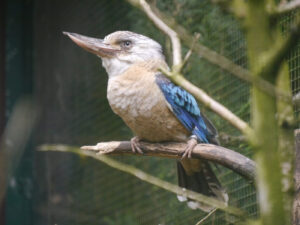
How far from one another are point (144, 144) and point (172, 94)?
24cm

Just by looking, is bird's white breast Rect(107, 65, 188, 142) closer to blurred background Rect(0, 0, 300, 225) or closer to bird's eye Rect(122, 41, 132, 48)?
bird's eye Rect(122, 41, 132, 48)

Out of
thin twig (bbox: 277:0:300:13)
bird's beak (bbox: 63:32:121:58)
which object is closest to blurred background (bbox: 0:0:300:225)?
bird's beak (bbox: 63:32:121:58)

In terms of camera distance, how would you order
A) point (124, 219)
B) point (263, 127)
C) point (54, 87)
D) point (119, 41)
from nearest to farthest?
point (263, 127) < point (119, 41) < point (124, 219) < point (54, 87)

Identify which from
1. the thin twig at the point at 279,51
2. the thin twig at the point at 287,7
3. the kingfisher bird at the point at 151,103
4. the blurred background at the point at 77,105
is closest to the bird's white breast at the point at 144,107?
the kingfisher bird at the point at 151,103

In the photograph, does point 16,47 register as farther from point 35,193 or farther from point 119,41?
point 119,41

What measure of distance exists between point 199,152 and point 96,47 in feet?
2.18

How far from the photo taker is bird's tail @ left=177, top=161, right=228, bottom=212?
2537 mm

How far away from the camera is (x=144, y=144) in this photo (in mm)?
2449

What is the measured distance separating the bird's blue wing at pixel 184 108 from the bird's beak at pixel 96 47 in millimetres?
233

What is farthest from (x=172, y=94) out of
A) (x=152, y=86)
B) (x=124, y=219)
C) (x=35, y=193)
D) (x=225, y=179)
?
(x=35, y=193)

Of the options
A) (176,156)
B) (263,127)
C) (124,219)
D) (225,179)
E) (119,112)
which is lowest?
(124,219)

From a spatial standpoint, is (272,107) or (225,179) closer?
(272,107)

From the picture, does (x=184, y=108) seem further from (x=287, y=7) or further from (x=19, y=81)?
(x=19, y=81)

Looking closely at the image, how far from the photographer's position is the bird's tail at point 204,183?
2.54m
